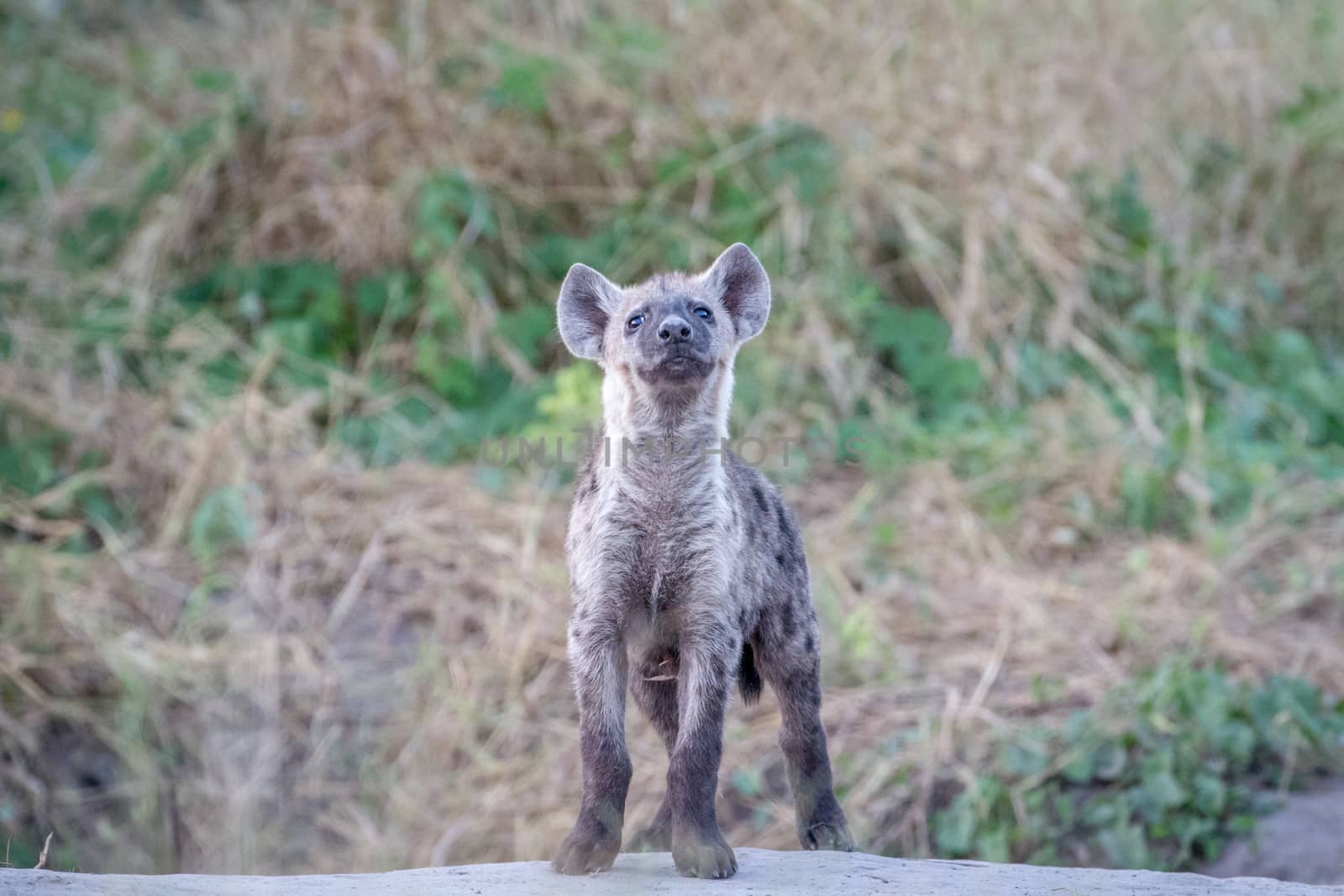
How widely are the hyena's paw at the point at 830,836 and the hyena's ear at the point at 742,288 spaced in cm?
139

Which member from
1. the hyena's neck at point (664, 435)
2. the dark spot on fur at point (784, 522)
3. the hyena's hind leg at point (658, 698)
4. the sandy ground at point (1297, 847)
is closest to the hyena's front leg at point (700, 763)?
the hyena's hind leg at point (658, 698)

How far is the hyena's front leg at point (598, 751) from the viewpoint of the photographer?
337cm

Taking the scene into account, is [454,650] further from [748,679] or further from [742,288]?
[742,288]

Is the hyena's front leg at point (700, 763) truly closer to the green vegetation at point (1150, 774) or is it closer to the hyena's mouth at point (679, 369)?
the hyena's mouth at point (679, 369)

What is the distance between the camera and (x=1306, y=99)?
956 cm

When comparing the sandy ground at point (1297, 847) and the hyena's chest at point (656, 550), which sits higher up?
the hyena's chest at point (656, 550)

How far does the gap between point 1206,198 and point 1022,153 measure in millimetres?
1591

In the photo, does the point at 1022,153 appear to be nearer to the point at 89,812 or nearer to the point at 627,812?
the point at 627,812

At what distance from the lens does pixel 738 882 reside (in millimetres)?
3295

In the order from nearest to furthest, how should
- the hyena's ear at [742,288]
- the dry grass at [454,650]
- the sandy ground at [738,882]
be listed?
1. the sandy ground at [738,882]
2. the hyena's ear at [742,288]
3. the dry grass at [454,650]

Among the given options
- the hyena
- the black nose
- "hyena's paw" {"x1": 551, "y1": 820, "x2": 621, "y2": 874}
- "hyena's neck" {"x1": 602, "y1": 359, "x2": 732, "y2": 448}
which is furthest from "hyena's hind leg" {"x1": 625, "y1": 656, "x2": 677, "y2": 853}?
the black nose

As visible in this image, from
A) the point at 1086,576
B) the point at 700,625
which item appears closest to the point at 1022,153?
the point at 1086,576

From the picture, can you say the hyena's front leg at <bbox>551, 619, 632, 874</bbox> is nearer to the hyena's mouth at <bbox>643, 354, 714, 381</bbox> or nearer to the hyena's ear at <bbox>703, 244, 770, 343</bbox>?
the hyena's mouth at <bbox>643, 354, 714, 381</bbox>

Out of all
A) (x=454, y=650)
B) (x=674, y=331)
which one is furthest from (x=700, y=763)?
(x=454, y=650)
